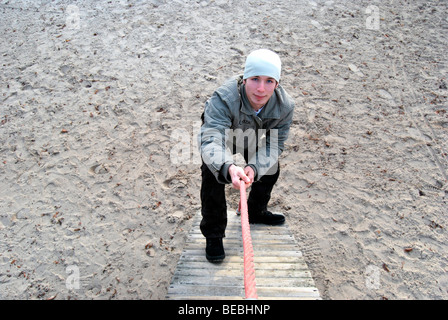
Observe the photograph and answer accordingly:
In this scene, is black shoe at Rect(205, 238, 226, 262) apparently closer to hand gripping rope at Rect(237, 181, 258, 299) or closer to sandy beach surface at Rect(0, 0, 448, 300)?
sandy beach surface at Rect(0, 0, 448, 300)

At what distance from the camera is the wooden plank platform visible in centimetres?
198

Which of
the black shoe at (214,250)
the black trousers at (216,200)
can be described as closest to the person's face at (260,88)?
the black trousers at (216,200)

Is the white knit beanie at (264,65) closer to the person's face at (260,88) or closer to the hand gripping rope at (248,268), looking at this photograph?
the person's face at (260,88)

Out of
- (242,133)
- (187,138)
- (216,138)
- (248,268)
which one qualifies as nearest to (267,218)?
(242,133)

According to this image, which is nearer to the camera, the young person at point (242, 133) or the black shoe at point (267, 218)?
the young person at point (242, 133)

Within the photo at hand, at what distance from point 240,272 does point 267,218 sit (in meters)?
0.61

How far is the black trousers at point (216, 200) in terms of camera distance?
210 cm

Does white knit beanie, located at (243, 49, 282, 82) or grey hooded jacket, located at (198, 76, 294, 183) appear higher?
white knit beanie, located at (243, 49, 282, 82)

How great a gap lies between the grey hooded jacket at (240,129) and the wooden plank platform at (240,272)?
Result: 20.9 inches

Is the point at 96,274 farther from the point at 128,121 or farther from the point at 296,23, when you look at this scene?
the point at 296,23

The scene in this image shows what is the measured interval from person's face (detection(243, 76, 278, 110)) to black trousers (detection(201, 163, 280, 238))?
481 mm

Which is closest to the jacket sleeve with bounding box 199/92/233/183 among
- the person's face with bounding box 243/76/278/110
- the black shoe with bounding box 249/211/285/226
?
the person's face with bounding box 243/76/278/110
